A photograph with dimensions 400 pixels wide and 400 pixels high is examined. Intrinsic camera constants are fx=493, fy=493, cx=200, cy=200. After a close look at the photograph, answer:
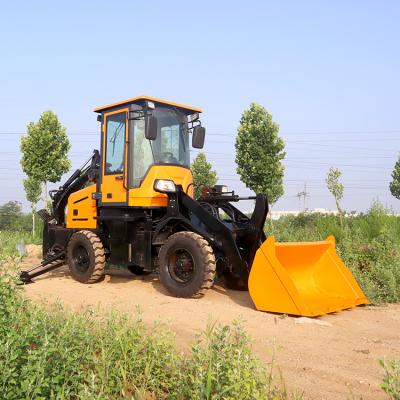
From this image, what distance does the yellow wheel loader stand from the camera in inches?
263

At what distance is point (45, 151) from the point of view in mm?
20203

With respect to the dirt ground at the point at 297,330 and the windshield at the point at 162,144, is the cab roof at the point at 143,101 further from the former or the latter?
the dirt ground at the point at 297,330

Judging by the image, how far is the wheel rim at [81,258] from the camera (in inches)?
344

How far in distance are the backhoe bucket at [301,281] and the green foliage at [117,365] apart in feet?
7.65

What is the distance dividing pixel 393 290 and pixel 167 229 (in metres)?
3.52

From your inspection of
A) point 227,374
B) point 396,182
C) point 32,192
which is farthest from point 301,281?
point 396,182

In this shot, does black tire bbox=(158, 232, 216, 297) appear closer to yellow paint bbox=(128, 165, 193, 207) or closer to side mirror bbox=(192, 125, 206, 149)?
yellow paint bbox=(128, 165, 193, 207)

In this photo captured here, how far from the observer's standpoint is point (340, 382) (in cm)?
374

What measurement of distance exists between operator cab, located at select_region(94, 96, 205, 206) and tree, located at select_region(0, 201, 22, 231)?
30177 mm

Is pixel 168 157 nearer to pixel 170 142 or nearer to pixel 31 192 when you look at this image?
pixel 170 142

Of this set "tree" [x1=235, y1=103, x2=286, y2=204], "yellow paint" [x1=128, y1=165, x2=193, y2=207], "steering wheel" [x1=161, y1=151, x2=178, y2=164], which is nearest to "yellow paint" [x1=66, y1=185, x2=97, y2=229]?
"yellow paint" [x1=128, y1=165, x2=193, y2=207]

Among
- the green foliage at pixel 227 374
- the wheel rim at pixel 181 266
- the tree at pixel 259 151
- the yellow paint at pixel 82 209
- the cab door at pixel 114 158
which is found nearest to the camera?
the green foliage at pixel 227 374

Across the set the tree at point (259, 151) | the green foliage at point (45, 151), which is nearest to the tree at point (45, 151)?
the green foliage at point (45, 151)

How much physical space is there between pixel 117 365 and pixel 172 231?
4.50 m
